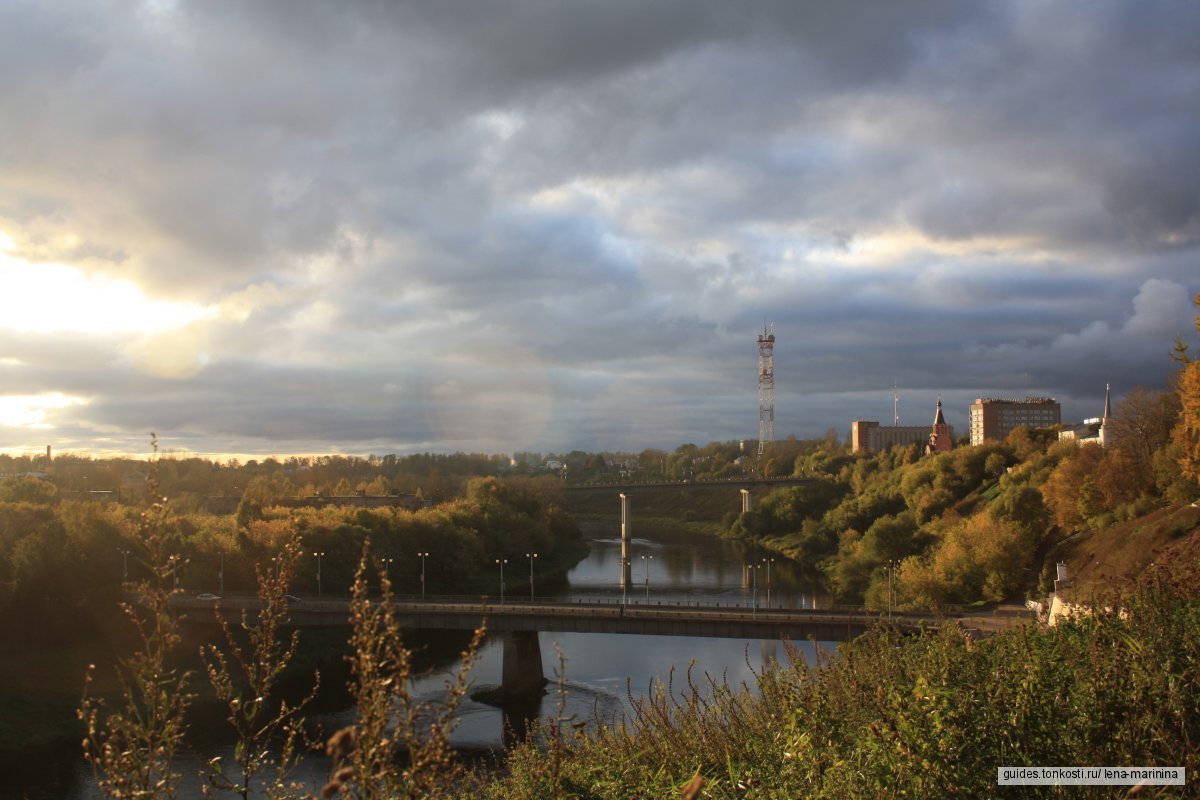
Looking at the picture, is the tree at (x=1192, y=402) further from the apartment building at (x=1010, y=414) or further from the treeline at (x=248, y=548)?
the apartment building at (x=1010, y=414)

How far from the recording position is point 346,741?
119 inches

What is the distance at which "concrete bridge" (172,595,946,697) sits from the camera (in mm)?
39312

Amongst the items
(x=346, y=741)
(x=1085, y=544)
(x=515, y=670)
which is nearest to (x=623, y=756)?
(x=346, y=741)

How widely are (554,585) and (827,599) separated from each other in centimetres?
2048

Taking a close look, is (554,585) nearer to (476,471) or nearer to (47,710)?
(47,710)

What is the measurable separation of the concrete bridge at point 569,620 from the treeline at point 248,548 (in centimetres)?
304

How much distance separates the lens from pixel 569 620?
4169cm

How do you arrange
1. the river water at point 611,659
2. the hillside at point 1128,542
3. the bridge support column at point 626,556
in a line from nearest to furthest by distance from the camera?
the river water at point 611,659, the hillside at point 1128,542, the bridge support column at point 626,556

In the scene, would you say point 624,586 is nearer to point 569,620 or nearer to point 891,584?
point 891,584

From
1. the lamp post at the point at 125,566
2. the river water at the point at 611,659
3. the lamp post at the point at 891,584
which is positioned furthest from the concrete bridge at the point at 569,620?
the lamp post at the point at 891,584

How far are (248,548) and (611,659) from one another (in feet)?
78.5

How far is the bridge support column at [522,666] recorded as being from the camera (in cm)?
3906

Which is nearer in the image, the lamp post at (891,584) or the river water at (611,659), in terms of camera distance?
the river water at (611,659)

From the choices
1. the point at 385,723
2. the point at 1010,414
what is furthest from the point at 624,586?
the point at 1010,414
